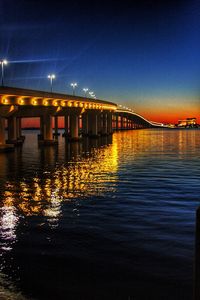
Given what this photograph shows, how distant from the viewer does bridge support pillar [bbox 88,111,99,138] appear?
132625mm

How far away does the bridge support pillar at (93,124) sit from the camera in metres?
133

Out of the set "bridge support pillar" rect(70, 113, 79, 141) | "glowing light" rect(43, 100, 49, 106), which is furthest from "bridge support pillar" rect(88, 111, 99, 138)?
"glowing light" rect(43, 100, 49, 106)

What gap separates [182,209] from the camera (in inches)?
790

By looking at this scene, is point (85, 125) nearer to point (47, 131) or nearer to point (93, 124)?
point (93, 124)

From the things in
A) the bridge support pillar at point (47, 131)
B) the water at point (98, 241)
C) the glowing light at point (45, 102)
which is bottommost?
the water at point (98, 241)

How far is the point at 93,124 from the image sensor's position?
133 meters

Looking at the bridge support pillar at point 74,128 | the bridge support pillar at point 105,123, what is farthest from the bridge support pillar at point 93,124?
the bridge support pillar at point 74,128

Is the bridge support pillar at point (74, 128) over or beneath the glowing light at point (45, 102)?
beneath

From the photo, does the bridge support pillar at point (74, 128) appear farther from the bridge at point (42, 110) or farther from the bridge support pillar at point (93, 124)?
the bridge support pillar at point (93, 124)

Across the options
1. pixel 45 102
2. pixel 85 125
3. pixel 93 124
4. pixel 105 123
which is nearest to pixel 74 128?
pixel 45 102

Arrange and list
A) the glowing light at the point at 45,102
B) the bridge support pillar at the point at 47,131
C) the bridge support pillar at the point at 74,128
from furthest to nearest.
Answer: the bridge support pillar at the point at 74,128, the bridge support pillar at the point at 47,131, the glowing light at the point at 45,102

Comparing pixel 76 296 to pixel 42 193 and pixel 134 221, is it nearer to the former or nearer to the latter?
pixel 134 221

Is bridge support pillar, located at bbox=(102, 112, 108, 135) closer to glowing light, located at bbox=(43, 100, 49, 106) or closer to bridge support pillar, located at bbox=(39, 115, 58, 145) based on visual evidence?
bridge support pillar, located at bbox=(39, 115, 58, 145)

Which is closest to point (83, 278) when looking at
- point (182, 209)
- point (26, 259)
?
point (26, 259)
